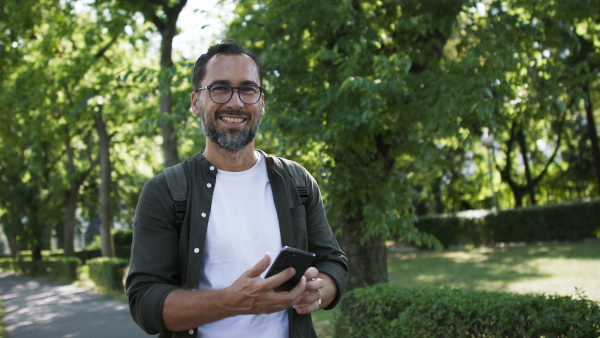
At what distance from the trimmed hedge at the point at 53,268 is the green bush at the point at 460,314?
21.2 m

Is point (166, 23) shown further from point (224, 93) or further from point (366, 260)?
point (224, 93)

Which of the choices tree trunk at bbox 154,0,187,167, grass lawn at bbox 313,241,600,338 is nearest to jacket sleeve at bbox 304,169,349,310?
grass lawn at bbox 313,241,600,338

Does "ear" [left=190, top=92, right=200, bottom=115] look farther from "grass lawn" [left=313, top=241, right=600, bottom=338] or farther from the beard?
"grass lawn" [left=313, top=241, right=600, bottom=338]

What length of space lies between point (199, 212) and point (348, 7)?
6.44 m

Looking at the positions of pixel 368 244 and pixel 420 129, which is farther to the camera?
pixel 368 244

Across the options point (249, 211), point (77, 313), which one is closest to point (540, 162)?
point (77, 313)

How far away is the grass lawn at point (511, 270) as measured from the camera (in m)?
13.0

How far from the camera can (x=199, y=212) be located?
8.03 ft

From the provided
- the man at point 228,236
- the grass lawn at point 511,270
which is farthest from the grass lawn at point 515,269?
the man at point 228,236

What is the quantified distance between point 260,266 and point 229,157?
728mm

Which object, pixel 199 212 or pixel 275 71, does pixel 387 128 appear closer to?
pixel 275 71

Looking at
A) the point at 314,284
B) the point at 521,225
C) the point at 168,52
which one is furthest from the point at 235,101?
the point at 521,225

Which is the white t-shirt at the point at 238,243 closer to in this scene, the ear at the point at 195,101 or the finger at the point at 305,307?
the finger at the point at 305,307

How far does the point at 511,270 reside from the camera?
17.4m
